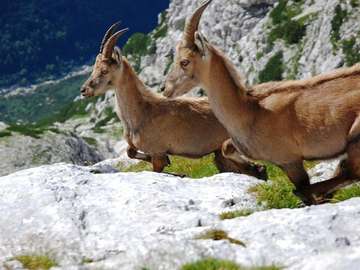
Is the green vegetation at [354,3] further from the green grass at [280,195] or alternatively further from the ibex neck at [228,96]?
the green grass at [280,195]

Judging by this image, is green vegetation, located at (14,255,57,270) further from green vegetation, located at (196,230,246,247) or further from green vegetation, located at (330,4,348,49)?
green vegetation, located at (330,4,348,49)

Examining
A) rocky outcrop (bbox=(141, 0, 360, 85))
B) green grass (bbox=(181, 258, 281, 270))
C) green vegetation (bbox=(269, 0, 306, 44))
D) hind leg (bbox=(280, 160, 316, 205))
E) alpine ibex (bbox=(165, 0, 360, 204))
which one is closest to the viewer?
green grass (bbox=(181, 258, 281, 270))

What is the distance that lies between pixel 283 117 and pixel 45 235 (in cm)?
400

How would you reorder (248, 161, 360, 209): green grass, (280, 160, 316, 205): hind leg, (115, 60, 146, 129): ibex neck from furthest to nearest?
(115, 60, 146, 129): ibex neck → (248, 161, 360, 209): green grass → (280, 160, 316, 205): hind leg

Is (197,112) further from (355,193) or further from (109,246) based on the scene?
(109,246)

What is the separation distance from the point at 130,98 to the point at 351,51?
90387mm

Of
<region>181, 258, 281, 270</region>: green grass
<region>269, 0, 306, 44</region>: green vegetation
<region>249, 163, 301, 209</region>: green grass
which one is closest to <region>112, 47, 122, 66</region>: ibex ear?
<region>249, 163, 301, 209</region>: green grass

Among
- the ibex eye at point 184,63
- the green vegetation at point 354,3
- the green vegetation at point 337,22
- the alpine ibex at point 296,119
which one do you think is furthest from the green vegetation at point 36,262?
the green vegetation at point 354,3

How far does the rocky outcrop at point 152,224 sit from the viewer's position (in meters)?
7.76

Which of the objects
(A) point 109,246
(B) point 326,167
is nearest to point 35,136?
(B) point 326,167

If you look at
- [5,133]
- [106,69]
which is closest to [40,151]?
[5,133]

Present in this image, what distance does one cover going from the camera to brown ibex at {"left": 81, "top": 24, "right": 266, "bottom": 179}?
16381 mm

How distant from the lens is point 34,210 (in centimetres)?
973

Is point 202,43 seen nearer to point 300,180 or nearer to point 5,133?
point 300,180
